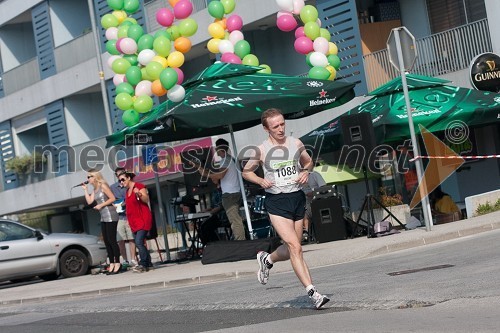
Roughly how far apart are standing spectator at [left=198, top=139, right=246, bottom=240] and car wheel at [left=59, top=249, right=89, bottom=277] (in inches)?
205

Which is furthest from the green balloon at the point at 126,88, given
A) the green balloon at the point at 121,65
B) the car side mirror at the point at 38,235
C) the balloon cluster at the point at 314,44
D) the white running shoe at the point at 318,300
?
the white running shoe at the point at 318,300

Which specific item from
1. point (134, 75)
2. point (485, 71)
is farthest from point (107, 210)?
point (485, 71)

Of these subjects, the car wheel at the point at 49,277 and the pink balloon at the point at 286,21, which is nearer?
the pink balloon at the point at 286,21

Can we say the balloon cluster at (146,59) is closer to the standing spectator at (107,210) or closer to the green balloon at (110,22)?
the green balloon at (110,22)

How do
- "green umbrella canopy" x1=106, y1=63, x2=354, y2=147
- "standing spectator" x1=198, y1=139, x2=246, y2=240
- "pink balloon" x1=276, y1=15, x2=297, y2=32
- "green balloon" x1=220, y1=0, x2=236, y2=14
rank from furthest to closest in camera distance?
"pink balloon" x1=276, y1=15, x2=297, y2=32
"green balloon" x1=220, y1=0, x2=236, y2=14
"standing spectator" x1=198, y1=139, x2=246, y2=240
"green umbrella canopy" x1=106, y1=63, x2=354, y2=147

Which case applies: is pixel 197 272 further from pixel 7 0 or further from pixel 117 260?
pixel 7 0

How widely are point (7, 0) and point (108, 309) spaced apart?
31459 mm

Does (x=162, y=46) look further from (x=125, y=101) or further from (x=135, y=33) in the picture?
(x=125, y=101)

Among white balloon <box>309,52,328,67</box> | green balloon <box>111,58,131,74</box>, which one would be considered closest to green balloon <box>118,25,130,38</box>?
green balloon <box>111,58,131,74</box>

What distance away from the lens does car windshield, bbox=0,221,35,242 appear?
75.8 feet

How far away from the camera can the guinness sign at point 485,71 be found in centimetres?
2430

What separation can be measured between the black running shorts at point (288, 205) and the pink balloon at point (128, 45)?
11.6 meters

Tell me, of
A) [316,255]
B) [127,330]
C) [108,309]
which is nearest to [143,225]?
[316,255]

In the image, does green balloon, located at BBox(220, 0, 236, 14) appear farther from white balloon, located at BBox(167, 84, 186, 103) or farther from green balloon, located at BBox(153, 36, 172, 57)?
white balloon, located at BBox(167, 84, 186, 103)
